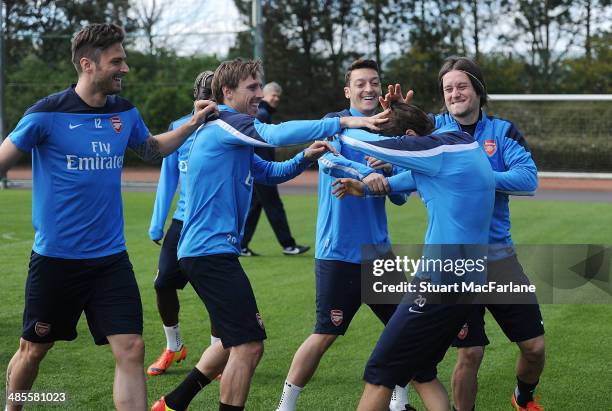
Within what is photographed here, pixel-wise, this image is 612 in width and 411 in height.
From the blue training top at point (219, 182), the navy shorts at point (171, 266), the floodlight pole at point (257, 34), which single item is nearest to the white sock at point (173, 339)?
the navy shorts at point (171, 266)

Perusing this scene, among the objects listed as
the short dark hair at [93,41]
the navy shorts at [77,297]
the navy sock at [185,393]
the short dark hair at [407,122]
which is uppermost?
the short dark hair at [93,41]

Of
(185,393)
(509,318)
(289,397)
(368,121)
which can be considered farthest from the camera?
(289,397)

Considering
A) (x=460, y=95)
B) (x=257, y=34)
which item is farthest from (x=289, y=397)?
(x=257, y=34)

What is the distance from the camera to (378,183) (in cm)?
506

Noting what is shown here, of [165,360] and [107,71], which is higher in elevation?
[107,71]


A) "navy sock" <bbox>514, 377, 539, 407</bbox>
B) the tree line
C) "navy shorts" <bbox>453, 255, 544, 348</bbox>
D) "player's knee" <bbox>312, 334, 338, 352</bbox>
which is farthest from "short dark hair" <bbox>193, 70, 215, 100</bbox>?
the tree line

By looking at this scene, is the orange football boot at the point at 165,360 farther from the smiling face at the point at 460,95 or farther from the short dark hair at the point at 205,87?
the smiling face at the point at 460,95

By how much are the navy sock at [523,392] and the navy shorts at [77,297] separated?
243 centimetres

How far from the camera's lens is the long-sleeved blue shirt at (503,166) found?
5.06 meters

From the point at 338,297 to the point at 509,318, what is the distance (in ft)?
3.42

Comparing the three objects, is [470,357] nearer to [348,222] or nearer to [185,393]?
[348,222]

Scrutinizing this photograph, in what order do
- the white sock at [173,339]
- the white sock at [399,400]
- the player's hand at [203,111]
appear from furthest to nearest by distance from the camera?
the white sock at [173,339]
the white sock at [399,400]
the player's hand at [203,111]

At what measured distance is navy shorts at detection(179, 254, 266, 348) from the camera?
4980 millimetres

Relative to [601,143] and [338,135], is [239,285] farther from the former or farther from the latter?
[601,143]
